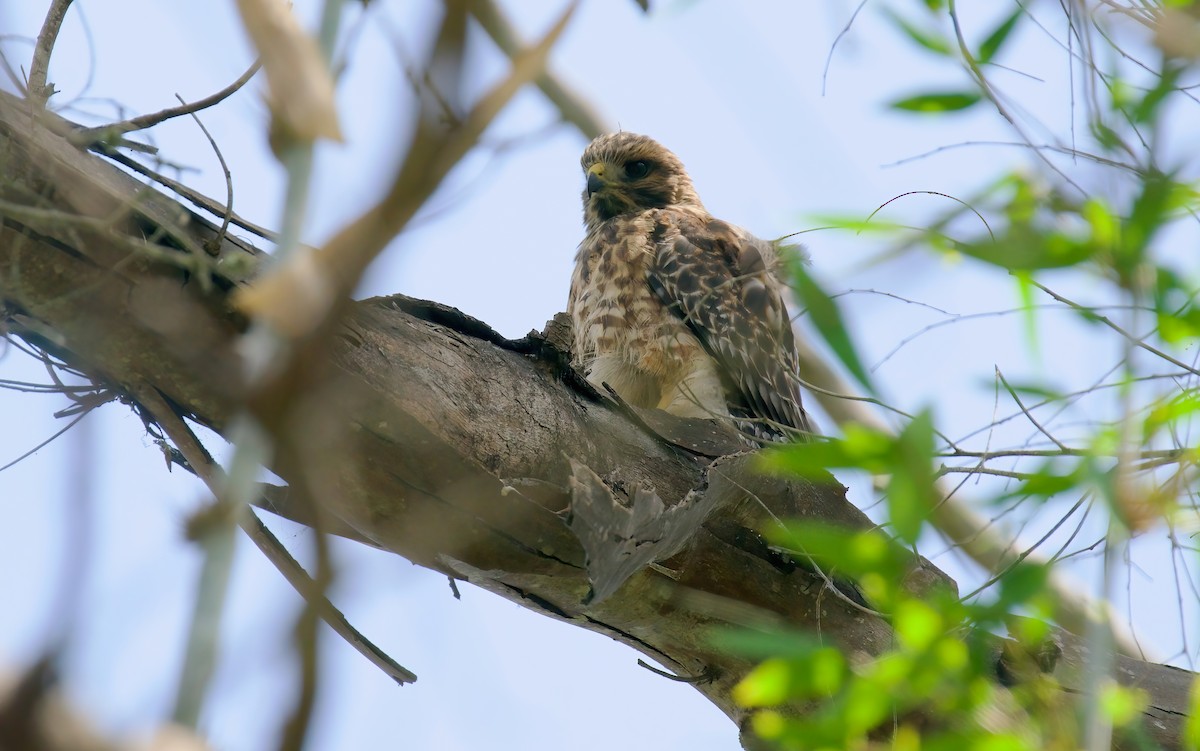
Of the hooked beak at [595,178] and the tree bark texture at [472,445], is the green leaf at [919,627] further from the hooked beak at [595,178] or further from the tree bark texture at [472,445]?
the hooked beak at [595,178]

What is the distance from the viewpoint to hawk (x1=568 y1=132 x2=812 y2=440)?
4.89m

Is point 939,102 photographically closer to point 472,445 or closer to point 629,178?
point 472,445

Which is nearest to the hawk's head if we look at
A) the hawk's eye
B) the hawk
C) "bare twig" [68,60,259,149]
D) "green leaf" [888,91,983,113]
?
the hawk's eye

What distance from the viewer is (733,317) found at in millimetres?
5062

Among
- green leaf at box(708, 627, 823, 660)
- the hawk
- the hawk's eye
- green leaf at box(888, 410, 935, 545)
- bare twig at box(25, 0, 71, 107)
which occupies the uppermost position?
Answer: the hawk's eye

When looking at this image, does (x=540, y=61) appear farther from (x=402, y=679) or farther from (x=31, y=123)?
(x=402, y=679)

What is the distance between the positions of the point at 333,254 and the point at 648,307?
420cm

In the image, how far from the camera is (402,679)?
10.5ft

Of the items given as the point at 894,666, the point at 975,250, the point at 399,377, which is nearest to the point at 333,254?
the point at 894,666

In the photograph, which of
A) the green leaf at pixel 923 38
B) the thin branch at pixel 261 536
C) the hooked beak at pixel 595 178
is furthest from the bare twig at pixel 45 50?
the hooked beak at pixel 595 178

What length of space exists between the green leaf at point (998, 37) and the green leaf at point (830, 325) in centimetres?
55

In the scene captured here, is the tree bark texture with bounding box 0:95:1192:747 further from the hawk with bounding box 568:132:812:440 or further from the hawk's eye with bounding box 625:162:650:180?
the hawk's eye with bounding box 625:162:650:180

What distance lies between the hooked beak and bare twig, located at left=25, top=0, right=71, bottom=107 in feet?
10.3

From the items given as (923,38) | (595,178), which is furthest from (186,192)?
(595,178)
